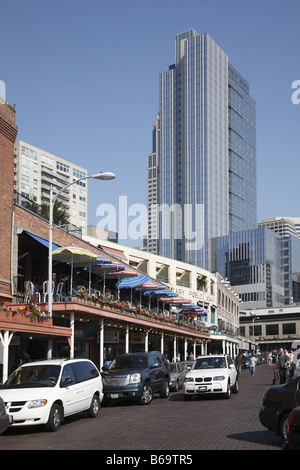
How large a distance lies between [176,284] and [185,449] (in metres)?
65.4

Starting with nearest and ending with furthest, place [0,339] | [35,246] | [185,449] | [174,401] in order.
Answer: [185,449] → [0,339] → [174,401] → [35,246]

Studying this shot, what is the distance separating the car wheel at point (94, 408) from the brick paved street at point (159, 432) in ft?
0.78

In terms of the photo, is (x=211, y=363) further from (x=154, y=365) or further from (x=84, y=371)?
(x=84, y=371)

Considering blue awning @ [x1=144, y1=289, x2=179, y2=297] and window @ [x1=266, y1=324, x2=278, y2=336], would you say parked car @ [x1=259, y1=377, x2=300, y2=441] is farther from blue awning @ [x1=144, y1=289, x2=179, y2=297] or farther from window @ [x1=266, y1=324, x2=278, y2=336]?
window @ [x1=266, y1=324, x2=278, y2=336]

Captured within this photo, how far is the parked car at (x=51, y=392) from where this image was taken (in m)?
13.6

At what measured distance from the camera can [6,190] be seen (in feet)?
88.9

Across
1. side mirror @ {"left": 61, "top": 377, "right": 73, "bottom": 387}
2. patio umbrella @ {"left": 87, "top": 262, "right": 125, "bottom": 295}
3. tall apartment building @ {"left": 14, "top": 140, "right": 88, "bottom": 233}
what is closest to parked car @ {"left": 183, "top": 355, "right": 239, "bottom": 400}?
side mirror @ {"left": 61, "top": 377, "right": 73, "bottom": 387}

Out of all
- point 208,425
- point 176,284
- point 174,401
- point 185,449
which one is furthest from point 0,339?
point 176,284

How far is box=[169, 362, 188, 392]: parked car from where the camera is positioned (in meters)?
28.0

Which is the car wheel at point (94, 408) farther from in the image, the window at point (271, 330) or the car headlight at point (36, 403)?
the window at point (271, 330)

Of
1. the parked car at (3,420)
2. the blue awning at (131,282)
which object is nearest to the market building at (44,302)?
the blue awning at (131,282)

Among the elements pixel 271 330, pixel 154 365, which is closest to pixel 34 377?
pixel 154 365
